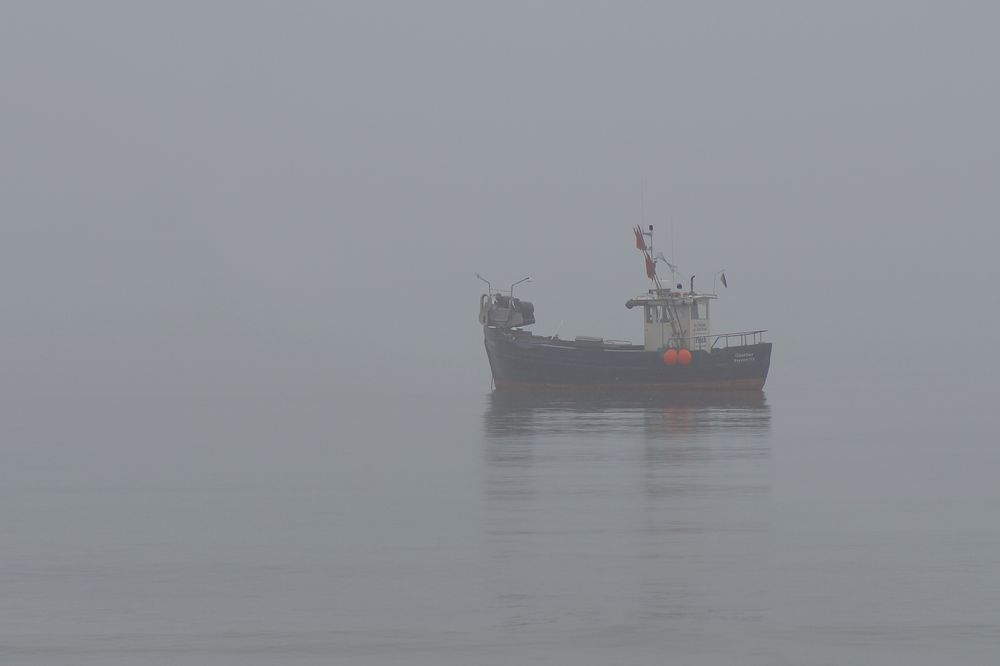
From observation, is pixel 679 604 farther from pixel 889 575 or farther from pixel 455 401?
pixel 455 401

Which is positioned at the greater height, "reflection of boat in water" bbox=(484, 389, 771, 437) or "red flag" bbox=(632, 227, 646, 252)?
"red flag" bbox=(632, 227, 646, 252)

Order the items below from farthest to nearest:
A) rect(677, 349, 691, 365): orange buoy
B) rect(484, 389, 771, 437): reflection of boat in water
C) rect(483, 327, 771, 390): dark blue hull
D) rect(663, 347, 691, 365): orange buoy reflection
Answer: rect(483, 327, 771, 390): dark blue hull → rect(677, 349, 691, 365): orange buoy → rect(663, 347, 691, 365): orange buoy reflection → rect(484, 389, 771, 437): reflection of boat in water

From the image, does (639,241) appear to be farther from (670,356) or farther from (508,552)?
(508,552)

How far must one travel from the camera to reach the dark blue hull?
58.0 meters

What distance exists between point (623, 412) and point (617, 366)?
10.1m

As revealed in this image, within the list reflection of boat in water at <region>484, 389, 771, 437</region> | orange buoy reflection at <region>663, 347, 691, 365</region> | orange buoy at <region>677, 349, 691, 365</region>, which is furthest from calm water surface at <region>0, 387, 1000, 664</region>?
orange buoy at <region>677, 349, 691, 365</region>

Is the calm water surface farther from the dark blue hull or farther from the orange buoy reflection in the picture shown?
the dark blue hull

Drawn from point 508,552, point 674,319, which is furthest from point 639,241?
point 508,552

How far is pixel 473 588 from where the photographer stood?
48.9 ft

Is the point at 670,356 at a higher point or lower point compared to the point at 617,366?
higher

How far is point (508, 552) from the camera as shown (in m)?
17.3

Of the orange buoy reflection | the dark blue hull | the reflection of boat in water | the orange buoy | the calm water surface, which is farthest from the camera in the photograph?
the dark blue hull

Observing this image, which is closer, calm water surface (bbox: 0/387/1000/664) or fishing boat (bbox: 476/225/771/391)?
calm water surface (bbox: 0/387/1000/664)

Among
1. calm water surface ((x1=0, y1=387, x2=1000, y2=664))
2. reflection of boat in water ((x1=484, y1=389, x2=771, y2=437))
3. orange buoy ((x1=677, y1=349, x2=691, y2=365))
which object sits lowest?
reflection of boat in water ((x1=484, y1=389, x2=771, y2=437))
